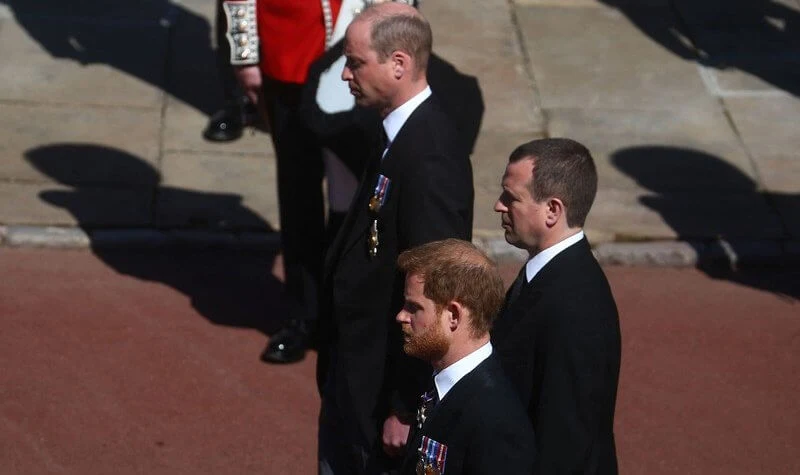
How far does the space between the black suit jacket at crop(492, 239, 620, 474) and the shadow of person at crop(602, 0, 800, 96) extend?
24.2ft

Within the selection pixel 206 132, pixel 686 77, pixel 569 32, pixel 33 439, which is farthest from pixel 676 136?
pixel 33 439

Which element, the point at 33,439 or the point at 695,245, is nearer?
the point at 33,439

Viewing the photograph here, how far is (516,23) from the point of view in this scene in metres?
11.8

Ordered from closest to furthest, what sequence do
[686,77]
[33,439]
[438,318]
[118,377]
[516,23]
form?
1. [438,318]
2. [33,439]
3. [118,377]
4. [686,77]
5. [516,23]

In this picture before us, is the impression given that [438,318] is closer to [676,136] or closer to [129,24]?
[676,136]

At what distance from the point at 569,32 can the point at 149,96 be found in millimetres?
3466

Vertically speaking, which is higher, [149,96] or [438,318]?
[438,318]

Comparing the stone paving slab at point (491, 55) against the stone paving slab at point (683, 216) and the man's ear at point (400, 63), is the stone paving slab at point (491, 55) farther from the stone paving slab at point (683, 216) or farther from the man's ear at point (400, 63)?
the man's ear at point (400, 63)

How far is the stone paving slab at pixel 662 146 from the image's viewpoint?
9609mm

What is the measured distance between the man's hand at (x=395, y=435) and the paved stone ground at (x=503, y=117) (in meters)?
3.94

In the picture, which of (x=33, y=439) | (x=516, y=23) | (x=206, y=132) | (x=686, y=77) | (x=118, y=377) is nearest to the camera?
(x=33, y=439)

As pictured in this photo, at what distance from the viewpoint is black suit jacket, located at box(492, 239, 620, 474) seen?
398 cm

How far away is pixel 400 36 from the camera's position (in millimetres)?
4930

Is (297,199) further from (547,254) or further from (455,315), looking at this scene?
(455,315)
